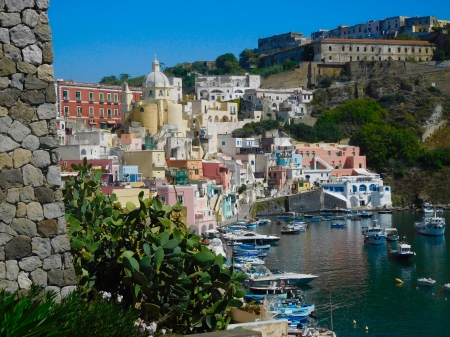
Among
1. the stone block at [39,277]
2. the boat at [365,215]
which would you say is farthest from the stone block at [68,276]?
the boat at [365,215]

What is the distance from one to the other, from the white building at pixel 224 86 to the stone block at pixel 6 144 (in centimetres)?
5915

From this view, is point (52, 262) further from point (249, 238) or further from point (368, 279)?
point (249, 238)

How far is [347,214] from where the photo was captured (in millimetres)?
47219

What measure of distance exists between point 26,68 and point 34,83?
92mm

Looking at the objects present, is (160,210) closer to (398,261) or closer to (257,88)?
(398,261)

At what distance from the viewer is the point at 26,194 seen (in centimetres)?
424

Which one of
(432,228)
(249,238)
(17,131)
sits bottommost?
(432,228)

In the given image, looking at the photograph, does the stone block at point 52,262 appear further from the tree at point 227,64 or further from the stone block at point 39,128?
the tree at point 227,64

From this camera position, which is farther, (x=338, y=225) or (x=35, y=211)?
(x=338, y=225)

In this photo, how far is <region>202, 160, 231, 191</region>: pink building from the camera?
43.3 m

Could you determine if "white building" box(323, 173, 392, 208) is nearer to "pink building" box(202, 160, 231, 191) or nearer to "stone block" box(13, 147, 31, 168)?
"pink building" box(202, 160, 231, 191)

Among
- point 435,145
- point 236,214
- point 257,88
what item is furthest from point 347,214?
point 257,88

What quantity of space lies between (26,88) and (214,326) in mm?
2491

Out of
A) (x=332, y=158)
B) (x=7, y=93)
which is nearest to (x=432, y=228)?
(x=332, y=158)
